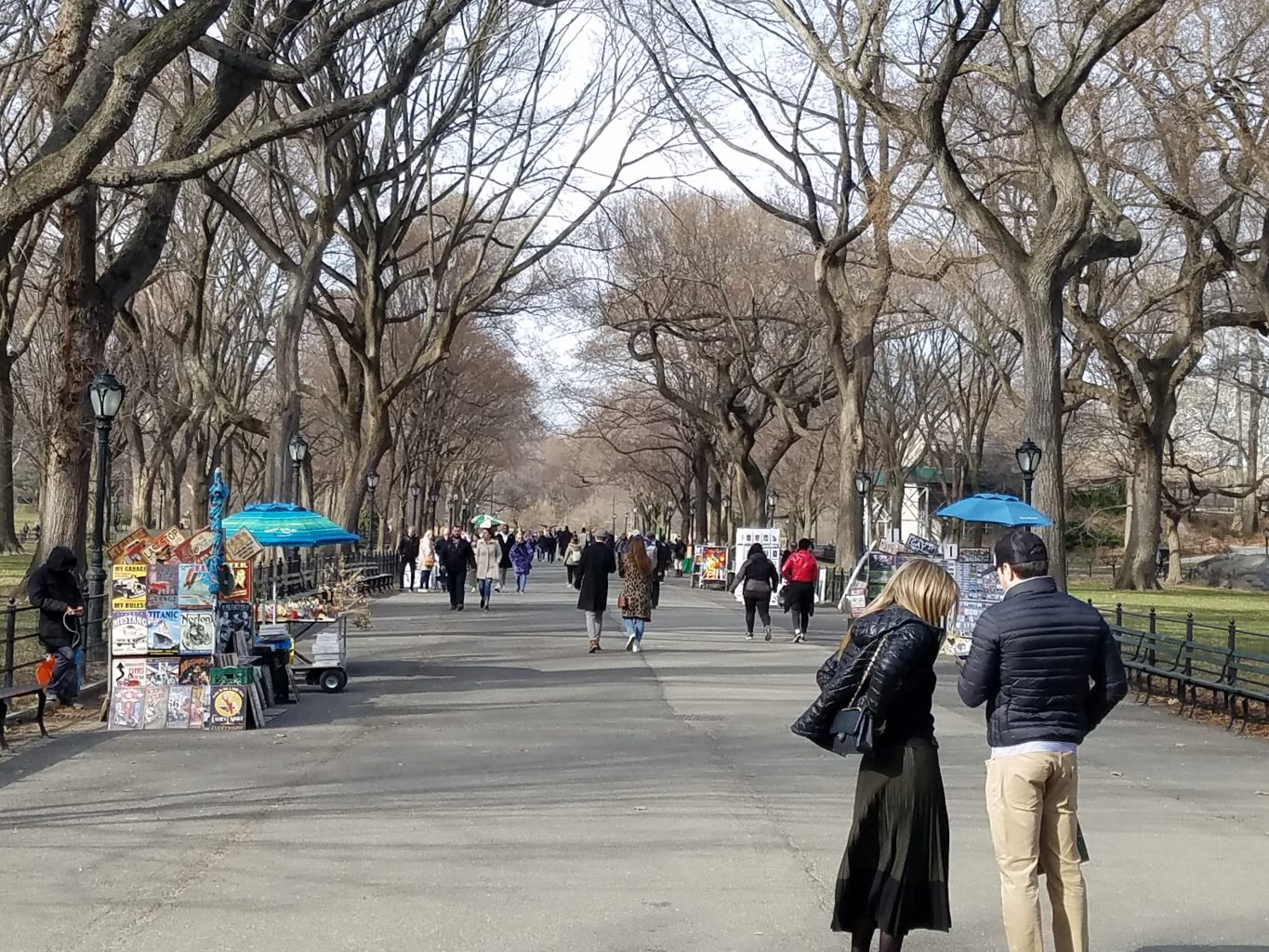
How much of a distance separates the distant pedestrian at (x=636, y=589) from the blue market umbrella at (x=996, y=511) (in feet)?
14.5

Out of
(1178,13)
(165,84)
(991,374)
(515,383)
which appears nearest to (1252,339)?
(991,374)

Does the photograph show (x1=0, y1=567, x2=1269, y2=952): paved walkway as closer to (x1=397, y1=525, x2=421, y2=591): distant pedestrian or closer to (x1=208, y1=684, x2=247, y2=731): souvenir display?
(x1=208, y1=684, x2=247, y2=731): souvenir display

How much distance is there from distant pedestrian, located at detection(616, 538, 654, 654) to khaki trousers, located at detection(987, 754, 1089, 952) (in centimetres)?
1525

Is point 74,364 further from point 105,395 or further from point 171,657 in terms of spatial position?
point 171,657

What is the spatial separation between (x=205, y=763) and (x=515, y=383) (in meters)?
48.4

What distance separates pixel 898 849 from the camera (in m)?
5.78

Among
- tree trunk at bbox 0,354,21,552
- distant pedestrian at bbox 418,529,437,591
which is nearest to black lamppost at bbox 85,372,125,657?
tree trunk at bbox 0,354,21,552

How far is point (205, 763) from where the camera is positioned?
11594mm

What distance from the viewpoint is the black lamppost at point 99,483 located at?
1752 cm

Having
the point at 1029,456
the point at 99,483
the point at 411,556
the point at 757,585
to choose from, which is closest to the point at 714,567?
the point at 411,556

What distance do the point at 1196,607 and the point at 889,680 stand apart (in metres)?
31.5

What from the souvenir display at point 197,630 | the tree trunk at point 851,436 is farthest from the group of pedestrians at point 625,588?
the tree trunk at point 851,436

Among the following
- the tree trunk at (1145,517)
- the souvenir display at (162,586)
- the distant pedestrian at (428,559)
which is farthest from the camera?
the distant pedestrian at (428,559)

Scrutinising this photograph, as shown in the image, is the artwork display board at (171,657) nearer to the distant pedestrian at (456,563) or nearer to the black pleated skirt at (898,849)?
the black pleated skirt at (898,849)
